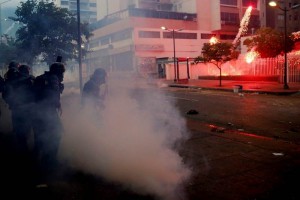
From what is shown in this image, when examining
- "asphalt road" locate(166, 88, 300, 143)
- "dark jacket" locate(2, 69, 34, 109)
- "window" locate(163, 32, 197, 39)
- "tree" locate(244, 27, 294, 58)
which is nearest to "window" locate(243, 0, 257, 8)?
"window" locate(163, 32, 197, 39)

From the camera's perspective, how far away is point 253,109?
40.6 feet

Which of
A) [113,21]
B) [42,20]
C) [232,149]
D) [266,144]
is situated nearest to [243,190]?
[232,149]

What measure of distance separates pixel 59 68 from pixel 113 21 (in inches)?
2137

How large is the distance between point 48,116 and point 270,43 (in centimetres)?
2419

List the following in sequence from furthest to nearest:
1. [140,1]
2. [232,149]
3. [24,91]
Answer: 1. [140,1]
2. [232,149]
3. [24,91]

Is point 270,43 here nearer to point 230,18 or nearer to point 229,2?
point 230,18

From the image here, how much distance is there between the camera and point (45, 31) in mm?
24641

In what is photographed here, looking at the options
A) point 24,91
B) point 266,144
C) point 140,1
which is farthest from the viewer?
point 140,1

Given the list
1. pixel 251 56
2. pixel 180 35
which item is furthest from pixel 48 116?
pixel 180 35

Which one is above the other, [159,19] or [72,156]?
[159,19]

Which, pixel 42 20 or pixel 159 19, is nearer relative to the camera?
pixel 42 20

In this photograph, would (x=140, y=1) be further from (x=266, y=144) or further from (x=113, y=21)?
(x=266, y=144)

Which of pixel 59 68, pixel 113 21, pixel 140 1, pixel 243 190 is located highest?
pixel 140 1

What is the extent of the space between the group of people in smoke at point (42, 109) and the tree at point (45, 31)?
58.0 ft
